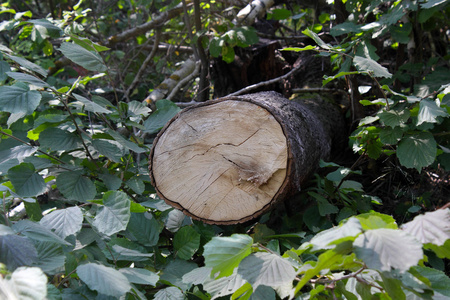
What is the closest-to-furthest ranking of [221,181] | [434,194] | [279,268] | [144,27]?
1. [279,268]
2. [221,181]
3. [434,194]
4. [144,27]

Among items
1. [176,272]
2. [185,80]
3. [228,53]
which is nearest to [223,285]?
[176,272]

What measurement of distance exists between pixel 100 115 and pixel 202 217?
2.82 ft

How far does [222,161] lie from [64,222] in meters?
0.68

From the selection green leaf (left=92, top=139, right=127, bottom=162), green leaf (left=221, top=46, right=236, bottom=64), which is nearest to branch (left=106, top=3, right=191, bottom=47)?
green leaf (left=221, top=46, right=236, bottom=64)

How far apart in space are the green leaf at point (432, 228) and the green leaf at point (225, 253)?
43 centimetres

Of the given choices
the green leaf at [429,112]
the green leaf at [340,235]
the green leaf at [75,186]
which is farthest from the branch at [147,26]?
the green leaf at [340,235]

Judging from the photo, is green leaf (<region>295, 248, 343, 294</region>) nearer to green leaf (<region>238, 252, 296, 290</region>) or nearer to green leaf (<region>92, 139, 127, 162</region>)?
green leaf (<region>238, 252, 296, 290</region>)

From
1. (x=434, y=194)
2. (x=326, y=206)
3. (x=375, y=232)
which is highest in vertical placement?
(x=375, y=232)

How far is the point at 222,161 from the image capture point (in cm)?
165

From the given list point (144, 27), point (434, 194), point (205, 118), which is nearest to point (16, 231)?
point (205, 118)

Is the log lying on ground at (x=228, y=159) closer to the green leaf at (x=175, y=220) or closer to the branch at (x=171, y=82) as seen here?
the green leaf at (x=175, y=220)

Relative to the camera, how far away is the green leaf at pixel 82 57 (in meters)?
1.65

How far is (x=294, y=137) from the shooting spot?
1.64m

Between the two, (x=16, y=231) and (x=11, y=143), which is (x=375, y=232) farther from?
(x=11, y=143)
